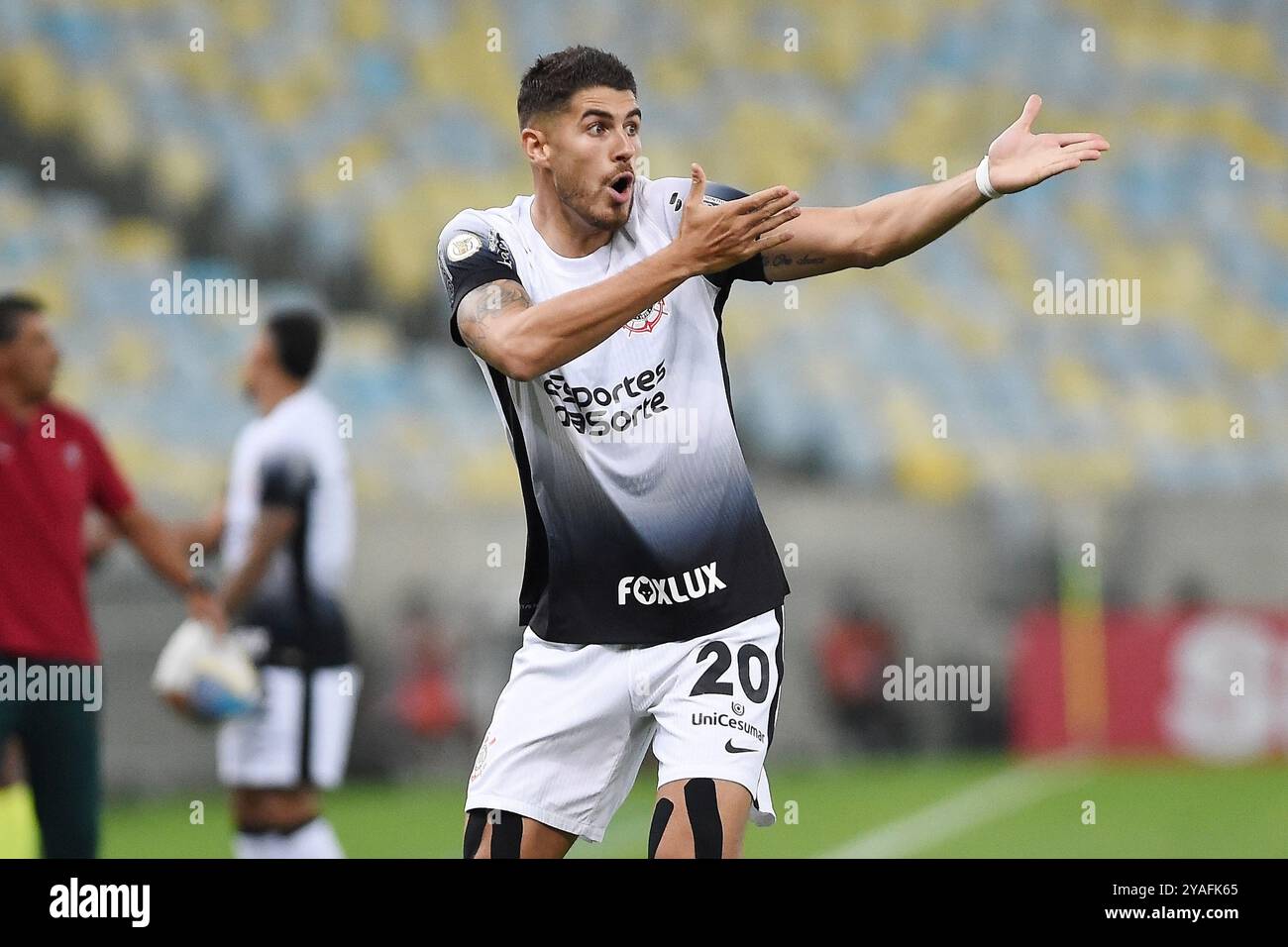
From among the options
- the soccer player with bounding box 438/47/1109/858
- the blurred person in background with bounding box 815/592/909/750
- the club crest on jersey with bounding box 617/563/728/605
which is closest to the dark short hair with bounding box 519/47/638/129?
the soccer player with bounding box 438/47/1109/858

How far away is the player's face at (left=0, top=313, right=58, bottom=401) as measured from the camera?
20.5ft

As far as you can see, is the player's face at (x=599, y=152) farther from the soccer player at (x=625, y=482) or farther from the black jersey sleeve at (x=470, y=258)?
the black jersey sleeve at (x=470, y=258)

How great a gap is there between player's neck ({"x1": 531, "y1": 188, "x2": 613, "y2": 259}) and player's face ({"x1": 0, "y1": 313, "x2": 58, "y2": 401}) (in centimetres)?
286

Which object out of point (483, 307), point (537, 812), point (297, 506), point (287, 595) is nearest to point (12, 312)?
point (297, 506)

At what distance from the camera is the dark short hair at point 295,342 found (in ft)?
24.0

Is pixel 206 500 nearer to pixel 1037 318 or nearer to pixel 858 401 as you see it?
pixel 858 401

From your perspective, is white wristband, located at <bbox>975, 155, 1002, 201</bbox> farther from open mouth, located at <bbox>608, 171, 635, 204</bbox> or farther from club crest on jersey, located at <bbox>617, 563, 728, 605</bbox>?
club crest on jersey, located at <bbox>617, 563, 728, 605</bbox>

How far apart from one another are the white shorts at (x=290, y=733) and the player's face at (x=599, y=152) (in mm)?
3486

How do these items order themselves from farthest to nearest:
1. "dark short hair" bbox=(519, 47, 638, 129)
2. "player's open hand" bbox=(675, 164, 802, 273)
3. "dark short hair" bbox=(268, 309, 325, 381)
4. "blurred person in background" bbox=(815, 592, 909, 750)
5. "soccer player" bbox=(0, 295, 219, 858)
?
"blurred person in background" bbox=(815, 592, 909, 750) < "dark short hair" bbox=(268, 309, 325, 381) < "soccer player" bbox=(0, 295, 219, 858) < "dark short hair" bbox=(519, 47, 638, 129) < "player's open hand" bbox=(675, 164, 802, 273)

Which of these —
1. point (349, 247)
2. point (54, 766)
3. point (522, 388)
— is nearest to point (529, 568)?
point (522, 388)

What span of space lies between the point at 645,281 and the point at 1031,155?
1093mm

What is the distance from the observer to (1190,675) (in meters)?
12.6

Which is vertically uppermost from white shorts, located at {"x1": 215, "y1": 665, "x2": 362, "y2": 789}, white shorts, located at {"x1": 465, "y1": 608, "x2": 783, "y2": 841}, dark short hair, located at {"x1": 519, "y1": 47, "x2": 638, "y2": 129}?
dark short hair, located at {"x1": 519, "y1": 47, "x2": 638, "y2": 129}
